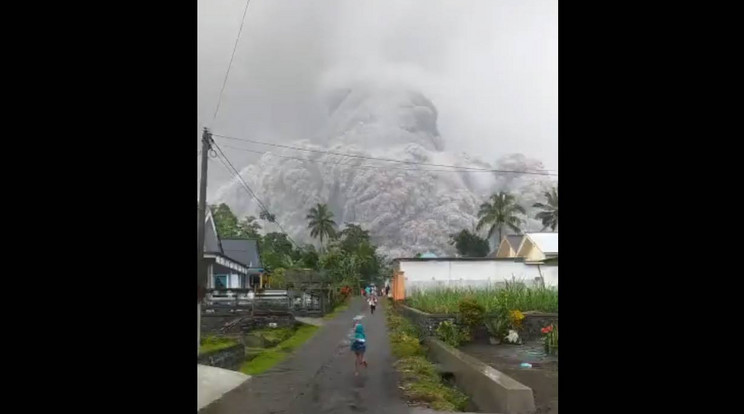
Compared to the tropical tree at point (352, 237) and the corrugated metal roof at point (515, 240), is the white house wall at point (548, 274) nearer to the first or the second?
the corrugated metal roof at point (515, 240)

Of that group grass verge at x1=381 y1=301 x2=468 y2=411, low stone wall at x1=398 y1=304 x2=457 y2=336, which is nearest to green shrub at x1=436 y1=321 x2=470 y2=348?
low stone wall at x1=398 y1=304 x2=457 y2=336

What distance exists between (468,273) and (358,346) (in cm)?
97

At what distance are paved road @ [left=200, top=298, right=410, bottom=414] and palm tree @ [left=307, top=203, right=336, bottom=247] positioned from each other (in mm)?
532

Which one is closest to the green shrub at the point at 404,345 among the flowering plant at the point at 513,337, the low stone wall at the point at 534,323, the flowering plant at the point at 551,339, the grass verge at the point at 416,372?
the grass verge at the point at 416,372

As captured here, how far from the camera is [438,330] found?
4.51 metres

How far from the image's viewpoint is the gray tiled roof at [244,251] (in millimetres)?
4277

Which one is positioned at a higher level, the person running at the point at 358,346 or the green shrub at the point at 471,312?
the green shrub at the point at 471,312

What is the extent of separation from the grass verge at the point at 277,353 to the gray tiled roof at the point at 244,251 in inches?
24.2
